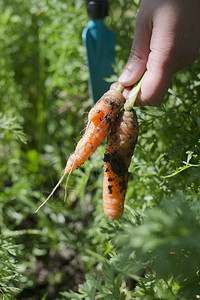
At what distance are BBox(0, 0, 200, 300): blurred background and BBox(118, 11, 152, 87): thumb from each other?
0.20 m

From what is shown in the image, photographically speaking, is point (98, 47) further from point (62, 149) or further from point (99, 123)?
point (99, 123)

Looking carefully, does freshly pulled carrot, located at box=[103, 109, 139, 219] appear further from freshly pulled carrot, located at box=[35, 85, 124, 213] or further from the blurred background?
the blurred background

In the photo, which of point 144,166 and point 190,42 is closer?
point 190,42

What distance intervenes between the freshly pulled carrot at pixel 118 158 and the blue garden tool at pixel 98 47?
0.85 metres

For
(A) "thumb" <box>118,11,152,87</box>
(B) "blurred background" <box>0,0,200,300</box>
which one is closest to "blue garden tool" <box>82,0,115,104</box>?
(B) "blurred background" <box>0,0,200,300</box>

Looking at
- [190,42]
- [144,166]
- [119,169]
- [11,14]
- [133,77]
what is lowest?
[144,166]

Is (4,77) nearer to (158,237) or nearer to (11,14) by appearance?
(11,14)

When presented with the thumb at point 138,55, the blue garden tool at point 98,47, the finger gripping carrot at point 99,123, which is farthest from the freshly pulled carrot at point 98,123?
the blue garden tool at point 98,47

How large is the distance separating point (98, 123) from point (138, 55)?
17.3 inches

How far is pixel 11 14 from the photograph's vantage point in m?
2.55

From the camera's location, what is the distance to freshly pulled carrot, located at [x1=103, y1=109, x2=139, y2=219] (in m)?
1.34

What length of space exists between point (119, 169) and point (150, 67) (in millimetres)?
523

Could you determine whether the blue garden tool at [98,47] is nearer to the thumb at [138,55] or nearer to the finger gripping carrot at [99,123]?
the thumb at [138,55]

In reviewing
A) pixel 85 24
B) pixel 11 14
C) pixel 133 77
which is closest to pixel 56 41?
pixel 85 24
